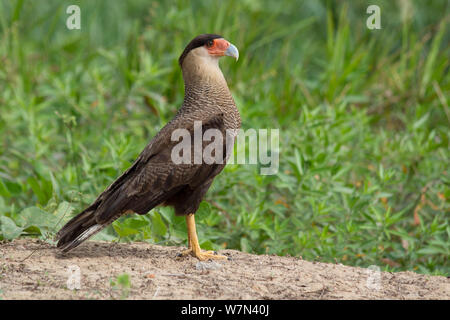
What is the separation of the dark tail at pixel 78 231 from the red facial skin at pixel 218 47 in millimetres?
1349


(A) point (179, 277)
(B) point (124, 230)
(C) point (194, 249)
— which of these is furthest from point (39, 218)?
(A) point (179, 277)

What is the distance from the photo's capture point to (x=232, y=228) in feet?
16.1

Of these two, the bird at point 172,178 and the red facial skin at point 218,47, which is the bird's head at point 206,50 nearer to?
the red facial skin at point 218,47

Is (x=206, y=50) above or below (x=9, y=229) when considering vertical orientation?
above

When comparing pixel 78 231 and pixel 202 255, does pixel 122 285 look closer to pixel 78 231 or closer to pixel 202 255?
pixel 78 231

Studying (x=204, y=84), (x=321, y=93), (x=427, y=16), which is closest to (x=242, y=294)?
(x=204, y=84)

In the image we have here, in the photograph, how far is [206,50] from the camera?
4.39 m

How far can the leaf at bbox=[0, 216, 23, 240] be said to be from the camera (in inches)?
163

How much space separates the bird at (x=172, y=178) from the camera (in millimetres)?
3844

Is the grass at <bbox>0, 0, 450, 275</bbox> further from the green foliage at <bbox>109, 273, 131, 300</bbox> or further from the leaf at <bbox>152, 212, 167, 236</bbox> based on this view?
the green foliage at <bbox>109, 273, 131, 300</bbox>

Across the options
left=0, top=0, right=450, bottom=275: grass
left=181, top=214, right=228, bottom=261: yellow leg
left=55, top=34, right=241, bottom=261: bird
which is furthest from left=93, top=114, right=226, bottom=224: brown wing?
left=0, top=0, right=450, bottom=275: grass

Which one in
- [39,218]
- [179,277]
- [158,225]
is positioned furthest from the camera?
[158,225]

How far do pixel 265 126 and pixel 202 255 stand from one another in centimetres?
226
